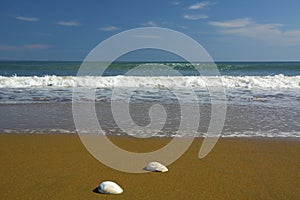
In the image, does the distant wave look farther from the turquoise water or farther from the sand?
the sand

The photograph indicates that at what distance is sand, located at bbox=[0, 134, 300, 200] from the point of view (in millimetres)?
3178

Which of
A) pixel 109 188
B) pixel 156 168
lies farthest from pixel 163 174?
pixel 109 188

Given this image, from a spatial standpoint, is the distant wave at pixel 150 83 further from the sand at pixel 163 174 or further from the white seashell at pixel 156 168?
the white seashell at pixel 156 168

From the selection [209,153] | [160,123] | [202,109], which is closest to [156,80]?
[202,109]

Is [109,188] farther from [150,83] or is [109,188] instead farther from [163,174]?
[150,83]

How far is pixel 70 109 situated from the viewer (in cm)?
858

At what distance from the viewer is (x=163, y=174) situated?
12.1ft

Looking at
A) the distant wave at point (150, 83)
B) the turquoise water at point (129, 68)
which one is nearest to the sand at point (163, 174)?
the distant wave at point (150, 83)

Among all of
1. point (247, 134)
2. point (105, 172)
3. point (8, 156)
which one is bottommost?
point (105, 172)

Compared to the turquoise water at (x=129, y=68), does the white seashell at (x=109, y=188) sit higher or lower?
lower

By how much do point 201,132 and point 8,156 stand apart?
3142mm

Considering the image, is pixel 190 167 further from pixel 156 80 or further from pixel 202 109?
pixel 156 80

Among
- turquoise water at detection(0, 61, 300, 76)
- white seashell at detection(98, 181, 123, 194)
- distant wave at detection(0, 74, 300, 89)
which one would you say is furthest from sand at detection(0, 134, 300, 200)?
turquoise water at detection(0, 61, 300, 76)

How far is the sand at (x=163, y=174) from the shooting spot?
3.18 m
